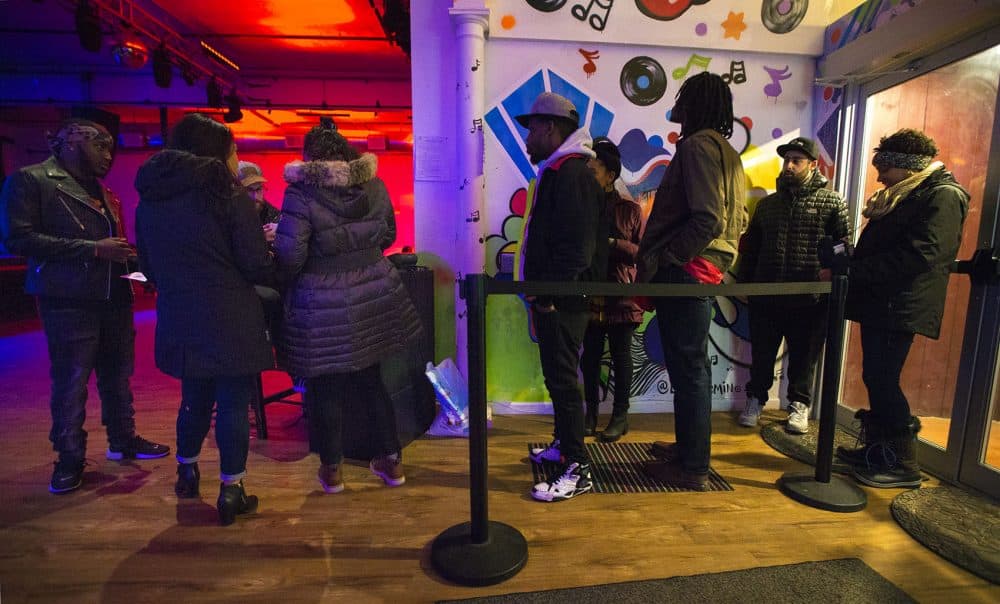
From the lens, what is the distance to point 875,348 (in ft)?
7.86

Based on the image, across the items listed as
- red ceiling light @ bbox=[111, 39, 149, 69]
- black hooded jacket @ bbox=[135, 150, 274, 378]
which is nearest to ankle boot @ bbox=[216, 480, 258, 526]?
black hooded jacket @ bbox=[135, 150, 274, 378]

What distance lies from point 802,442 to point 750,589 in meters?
1.55

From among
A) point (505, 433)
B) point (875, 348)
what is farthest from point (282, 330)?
point (875, 348)

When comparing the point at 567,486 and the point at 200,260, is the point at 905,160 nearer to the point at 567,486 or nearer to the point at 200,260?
the point at 567,486

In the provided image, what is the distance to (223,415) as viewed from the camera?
1.95m

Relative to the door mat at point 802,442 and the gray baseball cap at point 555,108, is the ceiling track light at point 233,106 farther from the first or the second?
the door mat at point 802,442

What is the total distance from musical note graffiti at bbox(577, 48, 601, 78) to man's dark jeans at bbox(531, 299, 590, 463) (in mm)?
1775

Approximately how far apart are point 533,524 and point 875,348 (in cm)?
187

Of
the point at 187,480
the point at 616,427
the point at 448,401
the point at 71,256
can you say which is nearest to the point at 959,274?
the point at 616,427

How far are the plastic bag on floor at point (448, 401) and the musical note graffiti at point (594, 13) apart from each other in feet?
7.33

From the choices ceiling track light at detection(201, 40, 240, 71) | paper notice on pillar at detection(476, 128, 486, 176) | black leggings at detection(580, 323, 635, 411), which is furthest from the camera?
ceiling track light at detection(201, 40, 240, 71)

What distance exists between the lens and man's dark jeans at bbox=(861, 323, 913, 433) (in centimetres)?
233

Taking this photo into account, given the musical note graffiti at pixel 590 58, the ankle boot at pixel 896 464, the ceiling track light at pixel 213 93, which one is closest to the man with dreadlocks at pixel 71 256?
the musical note graffiti at pixel 590 58

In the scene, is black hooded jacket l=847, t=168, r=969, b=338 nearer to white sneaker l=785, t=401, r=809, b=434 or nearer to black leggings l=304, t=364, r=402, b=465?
white sneaker l=785, t=401, r=809, b=434
